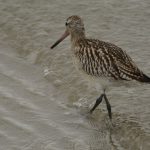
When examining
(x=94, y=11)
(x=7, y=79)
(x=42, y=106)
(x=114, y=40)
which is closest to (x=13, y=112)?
(x=42, y=106)

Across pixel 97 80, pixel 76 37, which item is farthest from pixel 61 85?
pixel 97 80

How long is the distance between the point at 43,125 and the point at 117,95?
4.72 feet

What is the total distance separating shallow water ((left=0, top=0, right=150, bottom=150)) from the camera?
389 inches

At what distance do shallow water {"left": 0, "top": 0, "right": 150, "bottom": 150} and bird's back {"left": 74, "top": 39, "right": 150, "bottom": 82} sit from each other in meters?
0.73

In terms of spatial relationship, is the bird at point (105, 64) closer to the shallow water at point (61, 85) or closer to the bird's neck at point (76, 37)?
the bird's neck at point (76, 37)

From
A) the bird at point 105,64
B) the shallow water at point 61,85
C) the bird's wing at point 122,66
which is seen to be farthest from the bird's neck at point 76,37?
the shallow water at point 61,85

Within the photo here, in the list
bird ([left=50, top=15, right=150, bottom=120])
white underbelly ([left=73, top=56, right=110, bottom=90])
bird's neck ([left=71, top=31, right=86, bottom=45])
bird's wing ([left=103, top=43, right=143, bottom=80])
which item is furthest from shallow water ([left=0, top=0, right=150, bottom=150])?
bird's neck ([left=71, top=31, right=86, bottom=45])

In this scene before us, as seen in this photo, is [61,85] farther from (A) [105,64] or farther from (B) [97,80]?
(A) [105,64]

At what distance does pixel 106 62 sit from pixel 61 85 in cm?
183

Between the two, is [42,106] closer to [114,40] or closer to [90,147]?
[90,147]

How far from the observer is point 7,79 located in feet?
38.8

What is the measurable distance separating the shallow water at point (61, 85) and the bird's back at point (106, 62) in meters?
0.73

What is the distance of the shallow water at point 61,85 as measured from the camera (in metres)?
9.88

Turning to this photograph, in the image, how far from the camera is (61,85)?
11.6m
